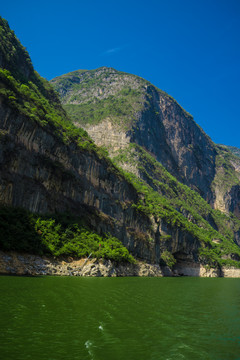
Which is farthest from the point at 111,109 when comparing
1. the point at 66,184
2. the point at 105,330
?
the point at 105,330

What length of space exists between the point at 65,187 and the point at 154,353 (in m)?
40.8

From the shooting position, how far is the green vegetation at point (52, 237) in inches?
1310

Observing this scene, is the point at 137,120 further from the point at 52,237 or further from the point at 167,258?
the point at 52,237

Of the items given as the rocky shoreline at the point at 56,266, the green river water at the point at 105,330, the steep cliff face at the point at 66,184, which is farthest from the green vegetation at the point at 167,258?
the green river water at the point at 105,330

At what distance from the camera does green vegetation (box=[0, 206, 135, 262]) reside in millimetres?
33281

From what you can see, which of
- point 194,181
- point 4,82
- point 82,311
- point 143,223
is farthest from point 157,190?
point 82,311

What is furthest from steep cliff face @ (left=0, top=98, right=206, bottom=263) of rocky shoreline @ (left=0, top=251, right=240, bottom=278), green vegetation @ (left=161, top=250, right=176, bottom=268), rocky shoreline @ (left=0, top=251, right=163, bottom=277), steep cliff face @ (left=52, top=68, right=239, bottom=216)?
steep cliff face @ (left=52, top=68, right=239, bottom=216)

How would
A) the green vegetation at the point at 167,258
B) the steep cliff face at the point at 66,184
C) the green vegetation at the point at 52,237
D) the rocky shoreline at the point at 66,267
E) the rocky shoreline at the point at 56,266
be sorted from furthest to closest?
the green vegetation at the point at 167,258 → the steep cliff face at the point at 66,184 → the green vegetation at the point at 52,237 → the rocky shoreline at the point at 66,267 → the rocky shoreline at the point at 56,266

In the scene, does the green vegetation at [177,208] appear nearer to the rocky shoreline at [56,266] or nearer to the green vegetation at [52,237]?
the green vegetation at [52,237]

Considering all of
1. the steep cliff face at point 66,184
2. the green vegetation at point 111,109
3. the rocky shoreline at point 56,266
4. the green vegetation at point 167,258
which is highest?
the green vegetation at point 111,109

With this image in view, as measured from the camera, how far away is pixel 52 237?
3894 cm

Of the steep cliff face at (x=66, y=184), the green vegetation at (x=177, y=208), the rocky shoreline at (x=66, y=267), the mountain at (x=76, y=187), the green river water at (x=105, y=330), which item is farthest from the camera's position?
the green vegetation at (x=177, y=208)

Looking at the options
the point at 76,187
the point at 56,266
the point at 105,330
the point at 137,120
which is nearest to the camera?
the point at 105,330

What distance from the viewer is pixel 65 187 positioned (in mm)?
49125
